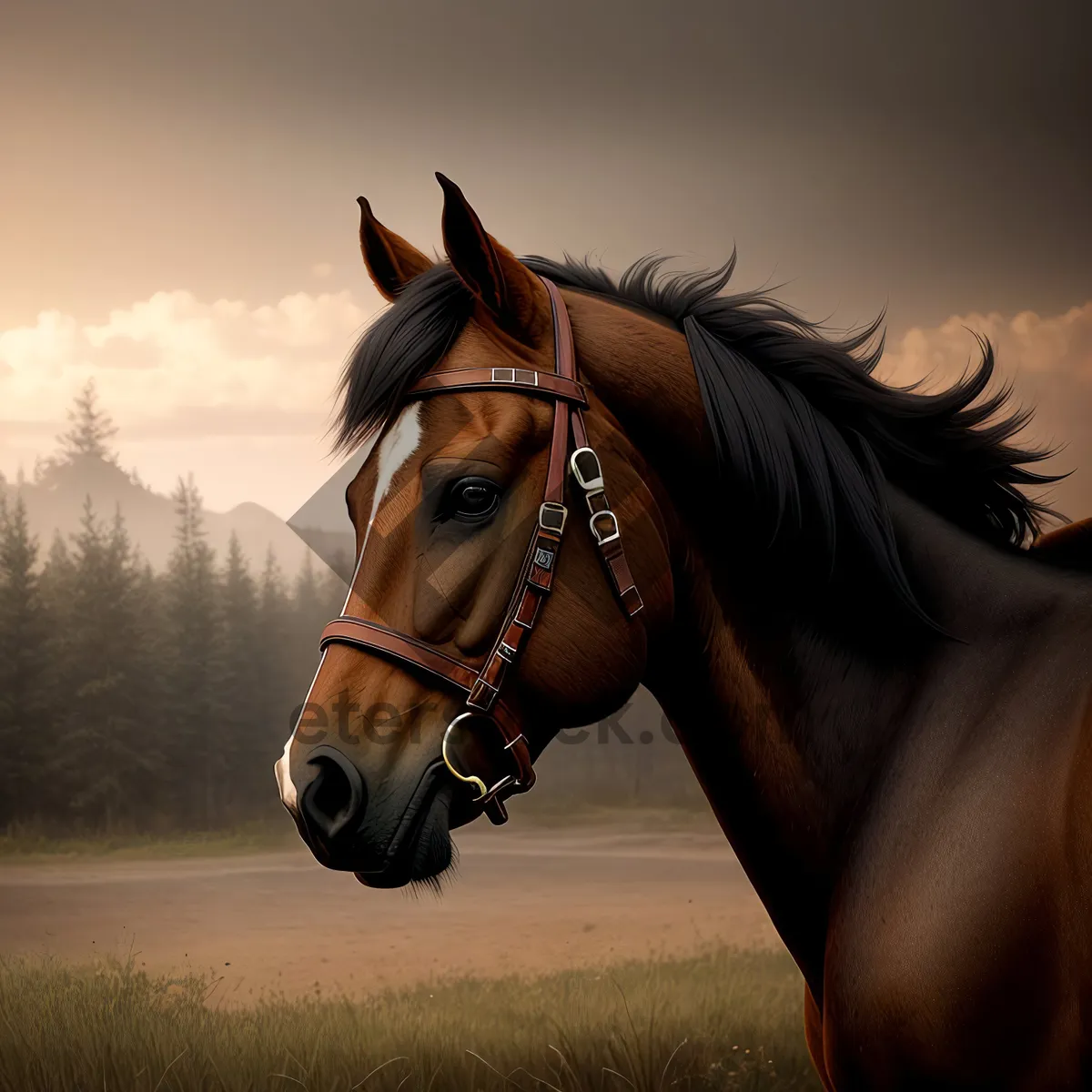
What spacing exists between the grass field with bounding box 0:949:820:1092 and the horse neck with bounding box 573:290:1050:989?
2180 mm

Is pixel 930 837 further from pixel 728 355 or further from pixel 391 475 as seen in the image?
pixel 391 475

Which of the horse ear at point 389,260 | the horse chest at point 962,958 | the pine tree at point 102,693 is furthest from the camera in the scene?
the pine tree at point 102,693

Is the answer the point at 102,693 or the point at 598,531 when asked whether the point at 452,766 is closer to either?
the point at 598,531

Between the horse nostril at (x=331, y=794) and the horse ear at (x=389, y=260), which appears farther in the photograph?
the horse ear at (x=389, y=260)

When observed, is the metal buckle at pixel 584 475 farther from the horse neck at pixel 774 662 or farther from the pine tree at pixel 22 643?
the pine tree at pixel 22 643

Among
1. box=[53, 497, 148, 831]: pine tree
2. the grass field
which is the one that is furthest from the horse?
box=[53, 497, 148, 831]: pine tree

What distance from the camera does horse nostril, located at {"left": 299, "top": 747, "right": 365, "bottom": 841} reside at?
162cm

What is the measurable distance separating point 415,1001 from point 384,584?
374 centimetres

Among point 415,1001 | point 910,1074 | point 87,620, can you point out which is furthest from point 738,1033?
point 87,620

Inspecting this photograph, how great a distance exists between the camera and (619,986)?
4.71 meters

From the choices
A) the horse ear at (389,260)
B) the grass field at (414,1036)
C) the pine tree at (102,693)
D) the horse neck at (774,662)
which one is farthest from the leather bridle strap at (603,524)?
the pine tree at (102,693)

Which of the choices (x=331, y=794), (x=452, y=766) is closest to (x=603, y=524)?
(x=452, y=766)

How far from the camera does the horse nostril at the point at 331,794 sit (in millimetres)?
1625

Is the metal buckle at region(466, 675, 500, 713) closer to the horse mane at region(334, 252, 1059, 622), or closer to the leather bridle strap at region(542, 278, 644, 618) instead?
the leather bridle strap at region(542, 278, 644, 618)
